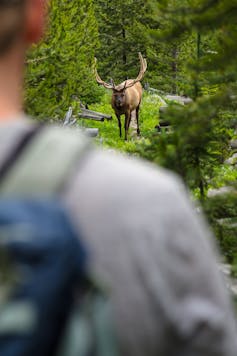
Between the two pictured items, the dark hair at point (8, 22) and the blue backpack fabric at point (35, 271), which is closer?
the blue backpack fabric at point (35, 271)

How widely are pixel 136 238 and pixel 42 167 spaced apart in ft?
0.60

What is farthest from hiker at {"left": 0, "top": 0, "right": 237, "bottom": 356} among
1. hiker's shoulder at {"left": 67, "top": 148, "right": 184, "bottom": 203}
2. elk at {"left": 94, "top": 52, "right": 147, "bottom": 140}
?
elk at {"left": 94, "top": 52, "right": 147, "bottom": 140}

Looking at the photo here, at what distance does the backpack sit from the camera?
1.31 m

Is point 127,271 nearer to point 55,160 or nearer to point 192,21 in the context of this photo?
point 55,160

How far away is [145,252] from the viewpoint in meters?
1.47

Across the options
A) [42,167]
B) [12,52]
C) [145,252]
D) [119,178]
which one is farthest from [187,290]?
[12,52]

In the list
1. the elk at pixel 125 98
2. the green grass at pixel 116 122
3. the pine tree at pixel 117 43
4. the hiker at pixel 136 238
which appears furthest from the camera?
the pine tree at pixel 117 43

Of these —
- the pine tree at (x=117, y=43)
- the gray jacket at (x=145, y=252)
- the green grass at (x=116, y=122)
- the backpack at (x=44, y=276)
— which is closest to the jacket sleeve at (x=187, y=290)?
the gray jacket at (x=145, y=252)

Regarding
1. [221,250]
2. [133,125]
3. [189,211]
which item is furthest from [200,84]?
[133,125]

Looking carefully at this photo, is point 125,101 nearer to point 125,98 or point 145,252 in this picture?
point 125,98

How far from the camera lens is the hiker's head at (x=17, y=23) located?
155 cm

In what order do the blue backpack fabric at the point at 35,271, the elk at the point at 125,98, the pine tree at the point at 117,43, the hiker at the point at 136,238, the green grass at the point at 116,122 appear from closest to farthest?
the blue backpack fabric at the point at 35,271
the hiker at the point at 136,238
the green grass at the point at 116,122
the elk at the point at 125,98
the pine tree at the point at 117,43

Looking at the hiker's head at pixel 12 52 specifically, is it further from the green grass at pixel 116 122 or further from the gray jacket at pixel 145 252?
the green grass at pixel 116 122

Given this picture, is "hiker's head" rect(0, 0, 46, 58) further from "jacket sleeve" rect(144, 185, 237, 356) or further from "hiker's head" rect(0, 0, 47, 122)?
"jacket sleeve" rect(144, 185, 237, 356)
